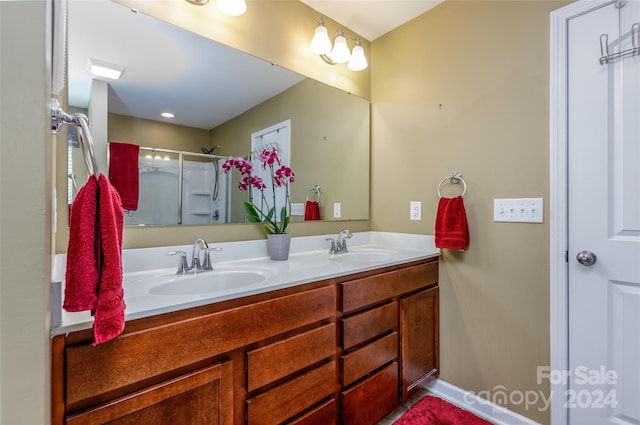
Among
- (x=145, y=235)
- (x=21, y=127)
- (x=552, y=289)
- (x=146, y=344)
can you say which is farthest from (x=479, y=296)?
(x=21, y=127)

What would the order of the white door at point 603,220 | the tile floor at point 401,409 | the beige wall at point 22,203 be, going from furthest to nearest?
1. the tile floor at point 401,409
2. the white door at point 603,220
3. the beige wall at point 22,203

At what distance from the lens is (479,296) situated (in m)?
1.63

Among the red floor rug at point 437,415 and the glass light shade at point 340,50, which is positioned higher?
the glass light shade at point 340,50

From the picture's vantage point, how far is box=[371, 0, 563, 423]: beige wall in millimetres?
1434

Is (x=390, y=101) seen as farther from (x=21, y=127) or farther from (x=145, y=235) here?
(x=21, y=127)

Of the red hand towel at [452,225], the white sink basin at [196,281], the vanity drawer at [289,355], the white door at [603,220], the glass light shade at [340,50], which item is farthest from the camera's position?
the glass light shade at [340,50]

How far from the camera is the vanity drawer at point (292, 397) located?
3.14ft

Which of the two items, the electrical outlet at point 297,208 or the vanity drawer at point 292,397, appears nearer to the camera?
the vanity drawer at point 292,397

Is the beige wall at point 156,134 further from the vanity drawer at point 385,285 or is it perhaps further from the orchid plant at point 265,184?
the vanity drawer at point 385,285

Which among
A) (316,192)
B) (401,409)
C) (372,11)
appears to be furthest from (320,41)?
(401,409)

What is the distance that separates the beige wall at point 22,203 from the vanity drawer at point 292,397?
2.12 ft

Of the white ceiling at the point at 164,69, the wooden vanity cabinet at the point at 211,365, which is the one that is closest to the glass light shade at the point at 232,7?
the white ceiling at the point at 164,69

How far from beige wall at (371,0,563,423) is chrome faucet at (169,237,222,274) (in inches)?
50.8

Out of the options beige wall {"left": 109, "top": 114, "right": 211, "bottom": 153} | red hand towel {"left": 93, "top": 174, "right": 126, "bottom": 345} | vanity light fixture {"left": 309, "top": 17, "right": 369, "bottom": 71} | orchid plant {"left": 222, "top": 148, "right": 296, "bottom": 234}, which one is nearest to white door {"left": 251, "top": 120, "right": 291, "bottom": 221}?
orchid plant {"left": 222, "top": 148, "right": 296, "bottom": 234}
